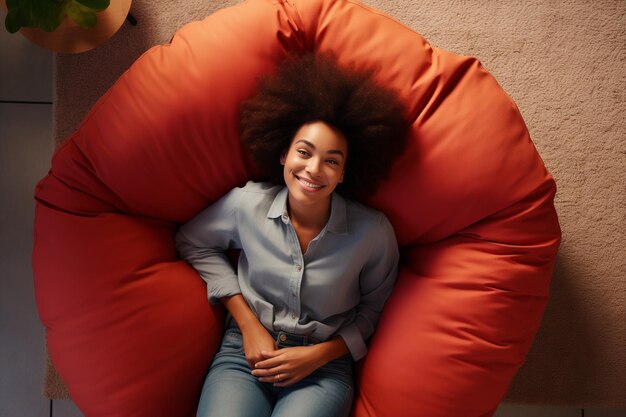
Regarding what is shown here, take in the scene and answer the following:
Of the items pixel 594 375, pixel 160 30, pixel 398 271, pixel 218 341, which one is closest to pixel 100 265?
pixel 218 341

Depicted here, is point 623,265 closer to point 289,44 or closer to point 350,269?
point 350,269

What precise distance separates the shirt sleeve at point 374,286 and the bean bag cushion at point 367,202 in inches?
1.9

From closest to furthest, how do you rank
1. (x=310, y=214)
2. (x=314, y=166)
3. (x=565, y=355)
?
(x=314, y=166)
(x=310, y=214)
(x=565, y=355)

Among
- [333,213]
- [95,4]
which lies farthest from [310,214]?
[95,4]

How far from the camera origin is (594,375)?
162 cm

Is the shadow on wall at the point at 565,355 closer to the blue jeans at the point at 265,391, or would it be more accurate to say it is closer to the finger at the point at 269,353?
the blue jeans at the point at 265,391

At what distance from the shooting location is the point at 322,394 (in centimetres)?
121

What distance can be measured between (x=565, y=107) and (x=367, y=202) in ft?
2.60

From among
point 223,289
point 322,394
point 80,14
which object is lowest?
point 322,394

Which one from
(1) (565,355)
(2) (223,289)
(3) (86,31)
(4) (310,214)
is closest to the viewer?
(4) (310,214)

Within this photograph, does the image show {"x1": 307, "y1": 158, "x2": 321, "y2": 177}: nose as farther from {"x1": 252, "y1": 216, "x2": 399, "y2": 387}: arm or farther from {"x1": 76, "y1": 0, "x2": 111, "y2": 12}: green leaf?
{"x1": 76, "y1": 0, "x2": 111, "y2": 12}: green leaf

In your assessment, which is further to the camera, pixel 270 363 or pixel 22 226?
pixel 22 226

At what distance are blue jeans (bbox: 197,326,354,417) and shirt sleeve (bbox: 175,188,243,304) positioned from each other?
→ 0.12 m

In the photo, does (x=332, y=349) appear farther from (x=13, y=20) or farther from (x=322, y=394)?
(x=13, y=20)
